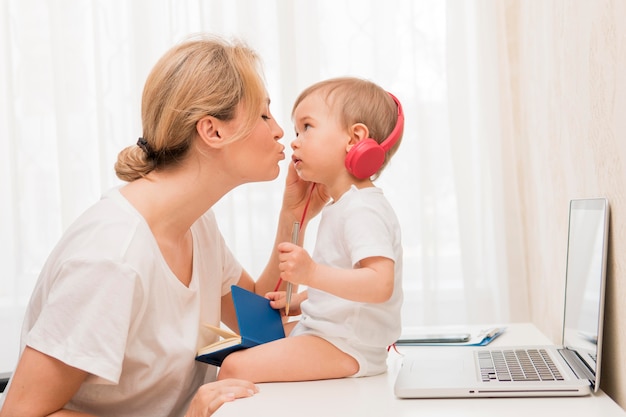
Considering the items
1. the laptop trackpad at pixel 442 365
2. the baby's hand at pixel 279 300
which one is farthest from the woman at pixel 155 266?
the laptop trackpad at pixel 442 365

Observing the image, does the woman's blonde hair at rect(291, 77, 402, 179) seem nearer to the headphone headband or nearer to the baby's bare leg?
the headphone headband

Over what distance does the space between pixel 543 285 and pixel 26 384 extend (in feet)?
4.33

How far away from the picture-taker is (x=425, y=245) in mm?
2471

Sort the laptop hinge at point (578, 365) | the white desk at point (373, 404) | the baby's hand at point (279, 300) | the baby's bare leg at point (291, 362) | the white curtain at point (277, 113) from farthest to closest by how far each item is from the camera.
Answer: the white curtain at point (277, 113), the baby's hand at point (279, 300), the baby's bare leg at point (291, 362), the laptop hinge at point (578, 365), the white desk at point (373, 404)

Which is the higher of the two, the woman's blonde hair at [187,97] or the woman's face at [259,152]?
the woman's blonde hair at [187,97]

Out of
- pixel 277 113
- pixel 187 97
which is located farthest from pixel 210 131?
pixel 277 113

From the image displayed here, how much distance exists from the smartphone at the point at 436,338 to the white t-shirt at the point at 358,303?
30 cm

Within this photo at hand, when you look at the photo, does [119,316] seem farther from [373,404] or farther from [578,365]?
[578,365]

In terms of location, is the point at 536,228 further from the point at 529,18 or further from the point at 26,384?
the point at 26,384

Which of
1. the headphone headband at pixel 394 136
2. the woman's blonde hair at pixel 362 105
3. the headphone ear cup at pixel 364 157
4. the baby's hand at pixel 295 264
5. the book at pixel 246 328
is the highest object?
the woman's blonde hair at pixel 362 105

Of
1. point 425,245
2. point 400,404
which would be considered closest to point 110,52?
point 425,245

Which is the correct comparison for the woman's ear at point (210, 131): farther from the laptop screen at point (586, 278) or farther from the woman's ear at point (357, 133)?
the laptop screen at point (586, 278)

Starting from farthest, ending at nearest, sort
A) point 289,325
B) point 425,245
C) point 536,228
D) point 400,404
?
point 425,245 → point 536,228 → point 289,325 → point 400,404

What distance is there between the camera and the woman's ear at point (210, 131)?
51.2 inches
